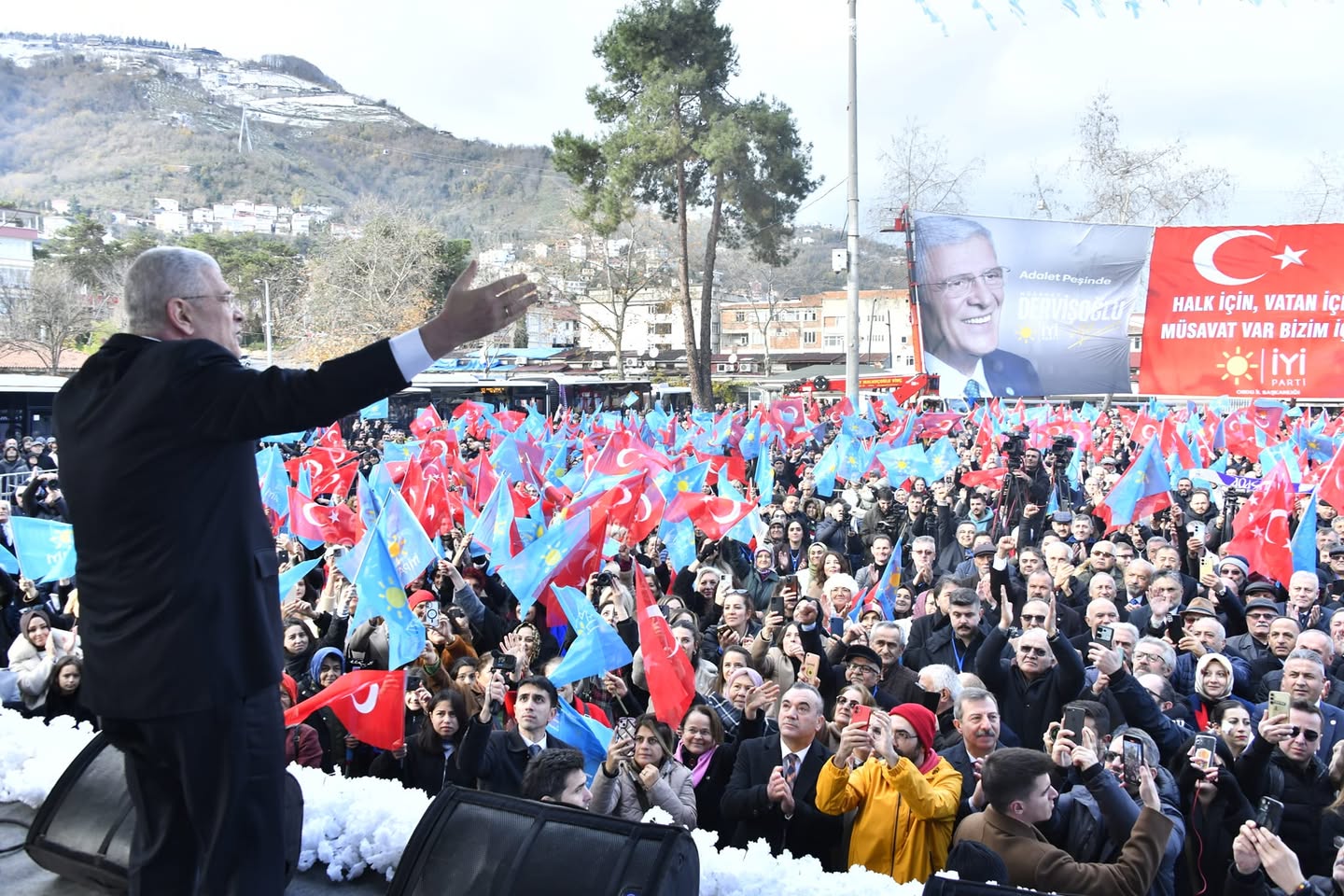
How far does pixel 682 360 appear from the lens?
6694cm

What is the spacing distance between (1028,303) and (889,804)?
23355 mm

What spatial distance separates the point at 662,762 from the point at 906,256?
22.1m

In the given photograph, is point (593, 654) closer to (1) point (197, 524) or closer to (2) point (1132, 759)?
(2) point (1132, 759)

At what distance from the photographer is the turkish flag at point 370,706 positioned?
483cm

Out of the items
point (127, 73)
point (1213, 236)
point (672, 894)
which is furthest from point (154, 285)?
point (127, 73)

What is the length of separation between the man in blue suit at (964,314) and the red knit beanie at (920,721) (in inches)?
849

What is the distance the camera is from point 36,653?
6.14 meters

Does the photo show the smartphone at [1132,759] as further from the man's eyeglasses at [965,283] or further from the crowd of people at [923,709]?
the man's eyeglasses at [965,283]

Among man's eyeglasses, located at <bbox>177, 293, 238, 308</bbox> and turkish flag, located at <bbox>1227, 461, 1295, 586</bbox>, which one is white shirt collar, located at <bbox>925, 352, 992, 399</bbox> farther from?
man's eyeglasses, located at <bbox>177, 293, 238, 308</bbox>

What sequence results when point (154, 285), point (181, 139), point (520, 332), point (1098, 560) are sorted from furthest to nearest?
point (181, 139) < point (520, 332) < point (1098, 560) < point (154, 285)

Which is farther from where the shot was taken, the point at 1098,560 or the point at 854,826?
the point at 1098,560

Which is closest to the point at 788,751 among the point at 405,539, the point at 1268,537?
the point at 405,539

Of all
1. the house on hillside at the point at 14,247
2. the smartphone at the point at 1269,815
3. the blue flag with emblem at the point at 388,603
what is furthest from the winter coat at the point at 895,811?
the house on hillside at the point at 14,247

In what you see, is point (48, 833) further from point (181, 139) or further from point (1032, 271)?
point (181, 139)
